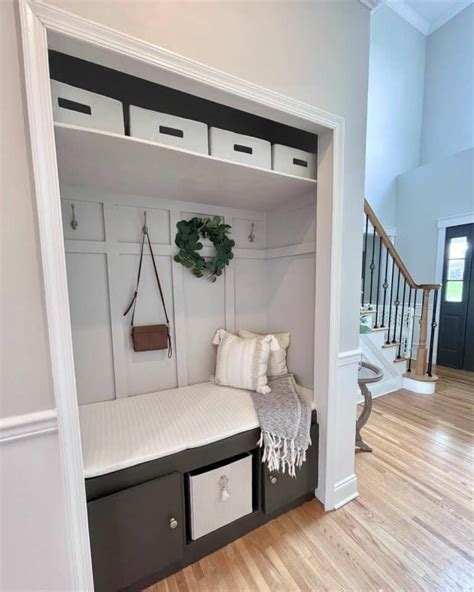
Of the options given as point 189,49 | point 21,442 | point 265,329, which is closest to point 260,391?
point 265,329

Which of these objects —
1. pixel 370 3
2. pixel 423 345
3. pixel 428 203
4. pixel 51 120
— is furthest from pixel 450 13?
pixel 51 120

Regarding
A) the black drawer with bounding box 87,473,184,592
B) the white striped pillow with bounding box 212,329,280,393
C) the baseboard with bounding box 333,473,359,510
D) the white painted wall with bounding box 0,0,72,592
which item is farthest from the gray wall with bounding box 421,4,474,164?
the black drawer with bounding box 87,473,184,592

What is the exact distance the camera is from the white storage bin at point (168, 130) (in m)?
1.08

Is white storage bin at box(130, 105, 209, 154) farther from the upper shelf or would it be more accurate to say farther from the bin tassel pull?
the bin tassel pull

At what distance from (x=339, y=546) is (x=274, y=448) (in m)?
0.58

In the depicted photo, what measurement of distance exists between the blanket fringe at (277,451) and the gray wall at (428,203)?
431cm

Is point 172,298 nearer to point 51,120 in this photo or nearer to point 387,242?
point 51,120

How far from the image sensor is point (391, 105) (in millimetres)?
4863

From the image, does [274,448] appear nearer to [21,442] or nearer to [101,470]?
[101,470]

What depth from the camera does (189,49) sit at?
98 cm

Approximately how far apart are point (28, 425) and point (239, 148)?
1361 mm

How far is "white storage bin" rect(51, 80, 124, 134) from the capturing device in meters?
0.95

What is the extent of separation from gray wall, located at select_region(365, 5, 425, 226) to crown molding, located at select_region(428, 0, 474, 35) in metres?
0.20

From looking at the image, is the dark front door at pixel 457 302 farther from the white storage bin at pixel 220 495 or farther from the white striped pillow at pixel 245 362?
the white storage bin at pixel 220 495
